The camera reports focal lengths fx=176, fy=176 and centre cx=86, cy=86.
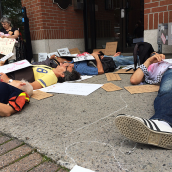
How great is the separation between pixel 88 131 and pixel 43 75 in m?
1.64

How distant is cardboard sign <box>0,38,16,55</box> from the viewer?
3814 mm

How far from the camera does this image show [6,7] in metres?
5.43

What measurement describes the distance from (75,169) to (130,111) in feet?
2.78

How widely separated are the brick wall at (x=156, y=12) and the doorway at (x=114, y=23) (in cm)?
85

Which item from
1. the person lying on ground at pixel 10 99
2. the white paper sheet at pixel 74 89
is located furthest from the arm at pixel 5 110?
the white paper sheet at pixel 74 89

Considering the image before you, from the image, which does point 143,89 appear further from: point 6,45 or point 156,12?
point 6,45

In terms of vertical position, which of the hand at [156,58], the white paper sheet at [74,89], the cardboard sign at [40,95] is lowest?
the cardboard sign at [40,95]

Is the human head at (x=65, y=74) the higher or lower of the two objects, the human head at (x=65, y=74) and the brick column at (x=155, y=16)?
the lower

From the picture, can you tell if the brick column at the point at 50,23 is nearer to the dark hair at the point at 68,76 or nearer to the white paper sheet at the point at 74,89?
the dark hair at the point at 68,76

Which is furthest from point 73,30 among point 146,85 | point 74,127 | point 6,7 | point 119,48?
point 74,127

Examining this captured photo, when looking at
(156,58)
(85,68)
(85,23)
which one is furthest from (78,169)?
(85,23)

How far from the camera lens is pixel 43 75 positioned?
107 inches

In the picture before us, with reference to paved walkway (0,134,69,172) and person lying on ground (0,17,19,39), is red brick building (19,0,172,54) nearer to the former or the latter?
person lying on ground (0,17,19,39)

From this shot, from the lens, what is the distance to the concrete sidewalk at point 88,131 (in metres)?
0.98
